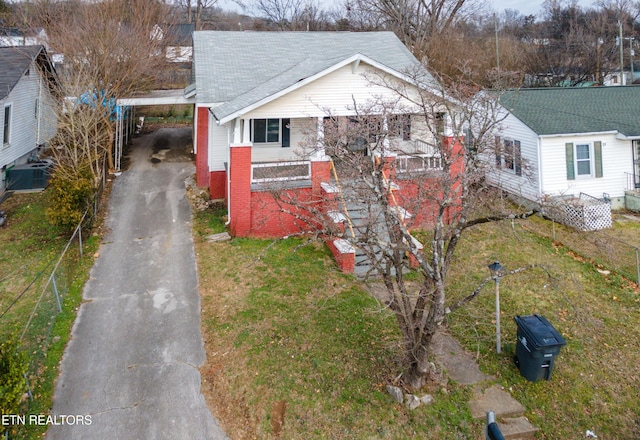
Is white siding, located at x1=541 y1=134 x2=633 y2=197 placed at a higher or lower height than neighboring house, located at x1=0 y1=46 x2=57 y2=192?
lower

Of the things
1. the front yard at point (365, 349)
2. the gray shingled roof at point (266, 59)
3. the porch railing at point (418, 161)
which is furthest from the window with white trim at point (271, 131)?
the front yard at point (365, 349)

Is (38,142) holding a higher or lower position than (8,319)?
higher

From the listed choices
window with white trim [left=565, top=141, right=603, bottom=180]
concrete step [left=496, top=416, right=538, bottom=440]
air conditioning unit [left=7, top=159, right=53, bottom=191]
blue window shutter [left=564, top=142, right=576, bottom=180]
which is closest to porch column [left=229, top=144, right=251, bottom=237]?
concrete step [left=496, top=416, right=538, bottom=440]

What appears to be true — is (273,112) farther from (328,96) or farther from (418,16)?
(418,16)

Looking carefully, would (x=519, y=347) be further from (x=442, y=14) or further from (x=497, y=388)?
(x=442, y=14)

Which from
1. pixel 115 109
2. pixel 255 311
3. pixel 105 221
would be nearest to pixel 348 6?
pixel 115 109

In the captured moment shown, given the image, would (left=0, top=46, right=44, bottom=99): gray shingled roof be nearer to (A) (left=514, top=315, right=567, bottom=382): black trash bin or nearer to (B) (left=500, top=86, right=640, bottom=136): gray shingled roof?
(A) (left=514, top=315, right=567, bottom=382): black trash bin
